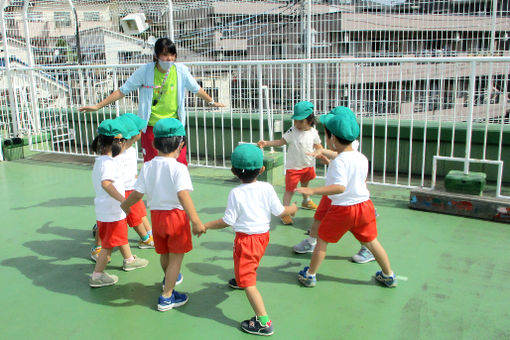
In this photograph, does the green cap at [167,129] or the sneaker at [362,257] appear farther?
the sneaker at [362,257]

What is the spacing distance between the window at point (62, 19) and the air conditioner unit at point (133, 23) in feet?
9.92

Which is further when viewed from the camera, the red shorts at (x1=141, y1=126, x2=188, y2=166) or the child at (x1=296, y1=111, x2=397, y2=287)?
the red shorts at (x1=141, y1=126, x2=188, y2=166)

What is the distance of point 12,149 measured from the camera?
25.2 ft

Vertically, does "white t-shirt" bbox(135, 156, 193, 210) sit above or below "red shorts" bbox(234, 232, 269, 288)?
above

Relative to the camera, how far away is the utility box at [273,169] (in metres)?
5.80

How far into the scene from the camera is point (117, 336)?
8.68 ft

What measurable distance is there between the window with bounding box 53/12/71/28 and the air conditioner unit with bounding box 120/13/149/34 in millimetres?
3024

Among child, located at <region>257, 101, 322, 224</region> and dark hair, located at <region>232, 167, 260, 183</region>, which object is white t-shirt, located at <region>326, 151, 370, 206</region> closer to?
dark hair, located at <region>232, 167, 260, 183</region>

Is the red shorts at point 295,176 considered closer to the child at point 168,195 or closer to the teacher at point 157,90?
the teacher at point 157,90

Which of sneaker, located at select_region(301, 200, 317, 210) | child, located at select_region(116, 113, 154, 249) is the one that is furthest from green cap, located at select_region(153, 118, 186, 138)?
sneaker, located at select_region(301, 200, 317, 210)

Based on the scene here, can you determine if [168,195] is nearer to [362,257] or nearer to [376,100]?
[362,257]

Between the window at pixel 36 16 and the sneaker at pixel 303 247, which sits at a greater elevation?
the window at pixel 36 16

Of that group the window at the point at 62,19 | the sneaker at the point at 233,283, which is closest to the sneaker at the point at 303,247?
the sneaker at the point at 233,283

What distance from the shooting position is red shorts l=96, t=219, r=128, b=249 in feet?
10.6
